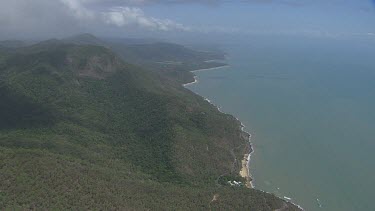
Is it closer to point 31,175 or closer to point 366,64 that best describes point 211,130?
point 31,175

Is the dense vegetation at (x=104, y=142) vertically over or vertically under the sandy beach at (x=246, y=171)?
over

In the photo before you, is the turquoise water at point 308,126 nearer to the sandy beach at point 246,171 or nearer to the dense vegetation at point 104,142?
the sandy beach at point 246,171

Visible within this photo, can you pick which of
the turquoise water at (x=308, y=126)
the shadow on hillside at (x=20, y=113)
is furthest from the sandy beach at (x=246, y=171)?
the shadow on hillside at (x=20, y=113)

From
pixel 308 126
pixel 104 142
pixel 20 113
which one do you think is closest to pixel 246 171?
pixel 104 142

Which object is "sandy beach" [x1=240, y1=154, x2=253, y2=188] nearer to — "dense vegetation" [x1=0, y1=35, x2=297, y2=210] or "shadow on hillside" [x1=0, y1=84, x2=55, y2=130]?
"dense vegetation" [x1=0, y1=35, x2=297, y2=210]

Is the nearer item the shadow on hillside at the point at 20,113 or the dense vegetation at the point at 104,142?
the dense vegetation at the point at 104,142

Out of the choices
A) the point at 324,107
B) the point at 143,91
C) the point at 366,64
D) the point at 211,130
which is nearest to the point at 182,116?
the point at 211,130

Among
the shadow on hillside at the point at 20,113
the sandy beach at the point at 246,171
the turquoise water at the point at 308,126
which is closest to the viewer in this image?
the sandy beach at the point at 246,171
